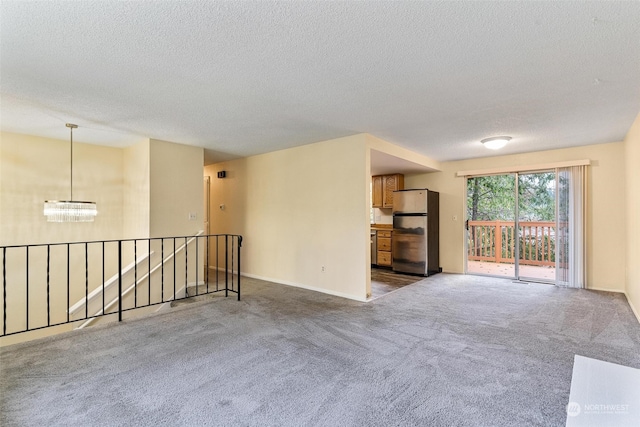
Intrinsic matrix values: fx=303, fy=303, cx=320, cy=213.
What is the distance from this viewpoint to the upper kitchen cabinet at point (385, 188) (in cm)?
676

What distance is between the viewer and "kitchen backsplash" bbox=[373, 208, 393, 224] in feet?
23.8

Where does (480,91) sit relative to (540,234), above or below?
above

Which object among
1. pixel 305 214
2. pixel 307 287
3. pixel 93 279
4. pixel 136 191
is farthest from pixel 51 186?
pixel 307 287

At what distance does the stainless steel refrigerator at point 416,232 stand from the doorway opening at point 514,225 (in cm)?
70

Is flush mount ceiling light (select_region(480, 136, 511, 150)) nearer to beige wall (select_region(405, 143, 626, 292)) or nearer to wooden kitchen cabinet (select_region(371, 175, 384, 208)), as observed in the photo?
beige wall (select_region(405, 143, 626, 292))

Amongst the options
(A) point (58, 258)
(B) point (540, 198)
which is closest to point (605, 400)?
(B) point (540, 198)

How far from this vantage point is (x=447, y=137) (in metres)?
4.43

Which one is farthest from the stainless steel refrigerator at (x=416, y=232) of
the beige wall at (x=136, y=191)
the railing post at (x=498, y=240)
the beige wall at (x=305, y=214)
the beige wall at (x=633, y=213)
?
the beige wall at (x=136, y=191)

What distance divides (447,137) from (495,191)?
110 inches

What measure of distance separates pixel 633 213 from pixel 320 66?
14.3ft

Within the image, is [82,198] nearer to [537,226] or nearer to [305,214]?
[305,214]

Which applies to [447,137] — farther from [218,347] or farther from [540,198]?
[218,347]

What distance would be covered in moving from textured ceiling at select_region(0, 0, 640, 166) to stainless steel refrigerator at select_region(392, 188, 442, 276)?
2188 mm

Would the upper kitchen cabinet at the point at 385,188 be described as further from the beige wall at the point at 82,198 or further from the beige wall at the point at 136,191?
the beige wall at the point at 136,191
